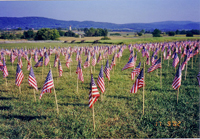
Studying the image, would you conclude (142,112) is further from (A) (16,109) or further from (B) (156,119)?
(A) (16,109)

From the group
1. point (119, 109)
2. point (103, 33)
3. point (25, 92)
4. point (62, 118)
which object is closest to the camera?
point (62, 118)

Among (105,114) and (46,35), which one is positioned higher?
(46,35)

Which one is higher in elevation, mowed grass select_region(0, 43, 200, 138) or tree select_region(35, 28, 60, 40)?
tree select_region(35, 28, 60, 40)

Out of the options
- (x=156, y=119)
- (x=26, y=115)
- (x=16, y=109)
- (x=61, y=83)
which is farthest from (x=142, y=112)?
(x=61, y=83)

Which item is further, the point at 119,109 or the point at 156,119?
the point at 119,109

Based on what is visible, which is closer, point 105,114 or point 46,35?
point 105,114

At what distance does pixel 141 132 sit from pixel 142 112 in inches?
75.6

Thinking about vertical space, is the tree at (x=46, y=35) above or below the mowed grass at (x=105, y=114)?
above

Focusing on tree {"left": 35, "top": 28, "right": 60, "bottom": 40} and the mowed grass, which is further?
tree {"left": 35, "top": 28, "right": 60, "bottom": 40}

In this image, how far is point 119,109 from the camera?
9.74 metres

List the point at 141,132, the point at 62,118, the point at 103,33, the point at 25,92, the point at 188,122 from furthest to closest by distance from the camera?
the point at 103,33, the point at 25,92, the point at 62,118, the point at 188,122, the point at 141,132

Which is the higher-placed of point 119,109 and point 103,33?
point 103,33

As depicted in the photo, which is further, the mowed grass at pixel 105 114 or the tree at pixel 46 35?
the tree at pixel 46 35

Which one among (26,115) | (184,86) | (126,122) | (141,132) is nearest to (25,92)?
(26,115)
